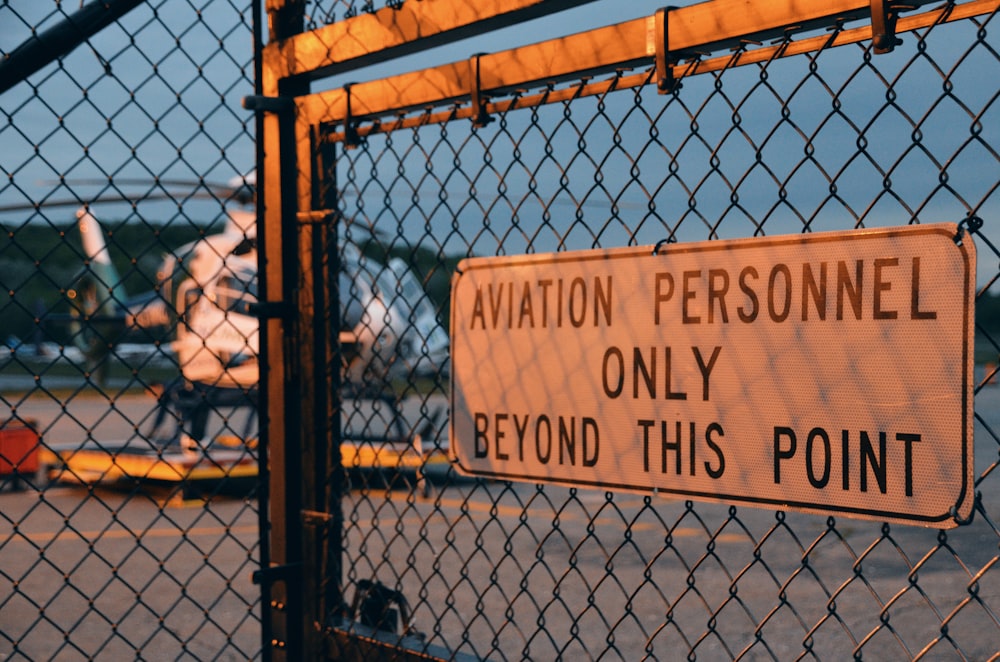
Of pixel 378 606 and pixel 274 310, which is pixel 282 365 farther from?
pixel 378 606

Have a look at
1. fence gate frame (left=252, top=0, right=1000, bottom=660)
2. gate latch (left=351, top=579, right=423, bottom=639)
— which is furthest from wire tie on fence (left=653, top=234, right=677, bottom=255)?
gate latch (left=351, top=579, right=423, bottom=639)

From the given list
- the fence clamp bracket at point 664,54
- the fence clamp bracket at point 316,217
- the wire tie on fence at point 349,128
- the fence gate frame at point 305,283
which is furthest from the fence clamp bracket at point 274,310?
the fence clamp bracket at point 664,54

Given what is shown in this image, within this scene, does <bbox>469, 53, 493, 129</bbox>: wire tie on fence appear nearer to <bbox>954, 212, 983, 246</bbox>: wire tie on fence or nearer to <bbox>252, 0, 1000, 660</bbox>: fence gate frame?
<bbox>252, 0, 1000, 660</bbox>: fence gate frame

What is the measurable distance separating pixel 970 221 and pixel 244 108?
225 cm

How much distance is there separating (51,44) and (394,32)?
3.47 feet

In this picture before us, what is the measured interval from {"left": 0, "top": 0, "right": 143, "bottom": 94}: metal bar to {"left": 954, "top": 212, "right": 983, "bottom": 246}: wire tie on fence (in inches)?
96.1

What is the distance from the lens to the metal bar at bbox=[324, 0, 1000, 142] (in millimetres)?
1935

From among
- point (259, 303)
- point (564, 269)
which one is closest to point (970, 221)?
point (564, 269)

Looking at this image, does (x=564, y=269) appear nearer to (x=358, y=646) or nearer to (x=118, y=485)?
(x=358, y=646)

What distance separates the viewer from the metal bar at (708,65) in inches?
76.2

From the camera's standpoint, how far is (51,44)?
312cm

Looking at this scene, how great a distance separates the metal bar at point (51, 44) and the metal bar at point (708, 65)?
858 millimetres

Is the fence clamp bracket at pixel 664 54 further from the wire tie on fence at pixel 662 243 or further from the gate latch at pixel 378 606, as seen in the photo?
the gate latch at pixel 378 606

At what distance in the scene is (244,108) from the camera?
332cm
